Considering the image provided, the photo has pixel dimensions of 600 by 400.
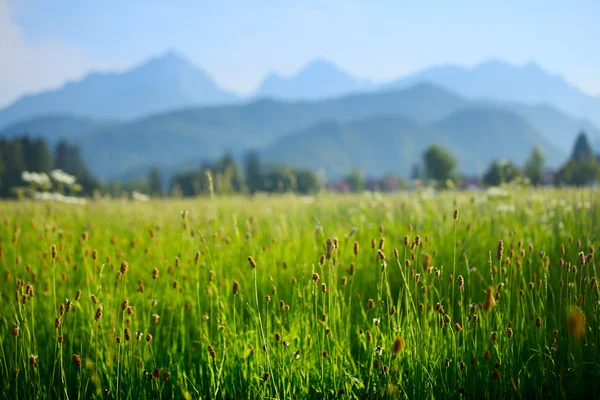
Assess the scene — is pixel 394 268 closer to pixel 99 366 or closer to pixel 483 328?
pixel 483 328

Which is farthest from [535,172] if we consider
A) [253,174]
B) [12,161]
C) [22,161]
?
[253,174]

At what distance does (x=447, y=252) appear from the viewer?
4727 millimetres

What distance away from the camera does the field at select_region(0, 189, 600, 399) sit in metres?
2.45

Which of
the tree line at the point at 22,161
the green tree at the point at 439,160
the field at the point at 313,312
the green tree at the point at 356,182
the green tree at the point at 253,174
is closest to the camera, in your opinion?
the field at the point at 313,312

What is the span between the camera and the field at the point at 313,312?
8.03 feet

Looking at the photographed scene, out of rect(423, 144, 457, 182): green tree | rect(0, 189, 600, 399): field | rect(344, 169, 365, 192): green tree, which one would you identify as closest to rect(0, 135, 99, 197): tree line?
rect(344, 169, 365, 192): green tree

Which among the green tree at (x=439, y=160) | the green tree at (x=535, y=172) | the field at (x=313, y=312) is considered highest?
the green tree at (x=439, y=160)

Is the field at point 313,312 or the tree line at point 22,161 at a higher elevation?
the tree line at point 22,161

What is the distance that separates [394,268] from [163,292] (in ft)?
6.91

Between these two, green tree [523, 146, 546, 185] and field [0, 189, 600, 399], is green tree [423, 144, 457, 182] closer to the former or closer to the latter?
green tree [523, 146, 546, 185]

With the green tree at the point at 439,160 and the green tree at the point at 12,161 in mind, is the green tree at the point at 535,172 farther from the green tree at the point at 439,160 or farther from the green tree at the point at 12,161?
the green tree at the point at 12,161

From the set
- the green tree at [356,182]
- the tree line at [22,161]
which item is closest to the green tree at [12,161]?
the tree line at [22,161]

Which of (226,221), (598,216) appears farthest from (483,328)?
(226,221)

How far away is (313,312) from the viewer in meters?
3.17
